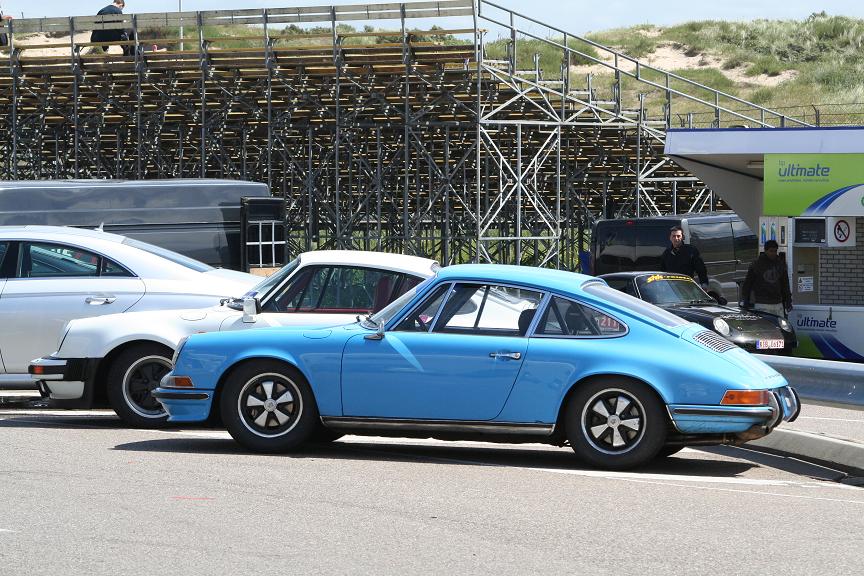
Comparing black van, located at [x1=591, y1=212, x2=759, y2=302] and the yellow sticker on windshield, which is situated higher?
black van, located at [x1=591, y1=212, x2=759, y2=302]

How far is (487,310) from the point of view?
885cm

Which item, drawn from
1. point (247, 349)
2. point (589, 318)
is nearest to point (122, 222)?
point (247, 349)

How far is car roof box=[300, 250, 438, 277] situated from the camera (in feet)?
34.3

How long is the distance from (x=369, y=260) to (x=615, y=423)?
293 cm

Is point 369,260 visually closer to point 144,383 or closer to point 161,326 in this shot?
point 161,326

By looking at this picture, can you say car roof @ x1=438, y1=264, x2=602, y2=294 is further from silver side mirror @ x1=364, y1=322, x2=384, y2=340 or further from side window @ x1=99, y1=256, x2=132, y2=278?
side window @ x1=99, y1=256, x2=132, y2=278

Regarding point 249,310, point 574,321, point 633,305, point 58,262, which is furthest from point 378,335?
point 58,262

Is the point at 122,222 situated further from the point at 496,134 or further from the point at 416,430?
the point at 496,134

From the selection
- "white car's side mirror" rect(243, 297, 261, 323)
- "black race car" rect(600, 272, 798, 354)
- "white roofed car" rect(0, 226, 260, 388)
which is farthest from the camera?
A: "black race car" rect(600, 272, 798, 354)

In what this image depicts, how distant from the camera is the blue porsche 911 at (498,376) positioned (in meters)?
8.41

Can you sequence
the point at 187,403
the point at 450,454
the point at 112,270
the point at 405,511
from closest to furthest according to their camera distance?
the point at 405,511 < the point at 187,403 < the point at 450,454 < the point at 112,270

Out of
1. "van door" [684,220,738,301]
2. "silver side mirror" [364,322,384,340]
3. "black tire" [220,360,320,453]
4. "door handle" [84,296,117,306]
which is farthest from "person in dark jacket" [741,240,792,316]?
"black tire" [220,360,320,453]

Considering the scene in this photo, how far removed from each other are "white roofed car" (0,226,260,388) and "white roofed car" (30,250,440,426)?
652 mm

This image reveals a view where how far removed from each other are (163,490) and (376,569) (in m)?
2.24
